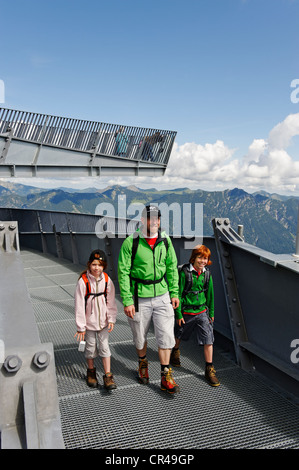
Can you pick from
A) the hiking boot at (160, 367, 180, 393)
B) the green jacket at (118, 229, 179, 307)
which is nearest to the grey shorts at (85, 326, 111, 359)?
the green jacket at (118, 229, 179, 307)

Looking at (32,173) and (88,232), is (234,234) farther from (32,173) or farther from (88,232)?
(32,173)

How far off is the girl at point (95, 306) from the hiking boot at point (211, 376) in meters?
1.01

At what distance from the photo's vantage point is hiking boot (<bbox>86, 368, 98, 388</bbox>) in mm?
4043

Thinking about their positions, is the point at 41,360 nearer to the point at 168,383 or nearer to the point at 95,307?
the point at 95,307

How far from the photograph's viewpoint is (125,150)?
70.9 feet

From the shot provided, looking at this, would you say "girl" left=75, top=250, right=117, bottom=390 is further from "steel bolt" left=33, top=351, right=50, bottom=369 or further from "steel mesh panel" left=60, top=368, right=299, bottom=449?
"steel bolt" left=33, top=351, right=50, bottom=369

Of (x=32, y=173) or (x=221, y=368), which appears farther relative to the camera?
(x=32, y=173)

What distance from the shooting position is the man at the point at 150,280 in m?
3.88

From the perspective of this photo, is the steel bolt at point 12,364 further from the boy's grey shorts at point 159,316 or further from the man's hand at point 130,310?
the boy's grey shorts at point 159,316

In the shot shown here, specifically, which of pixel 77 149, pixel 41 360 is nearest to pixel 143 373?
pixel 41 360

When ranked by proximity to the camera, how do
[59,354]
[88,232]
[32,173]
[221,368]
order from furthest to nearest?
[32,173] < [88,232] < [59,354] < [221,368]

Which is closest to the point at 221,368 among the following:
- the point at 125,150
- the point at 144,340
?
the point at 144,340

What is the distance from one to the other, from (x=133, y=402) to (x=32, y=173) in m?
16.8

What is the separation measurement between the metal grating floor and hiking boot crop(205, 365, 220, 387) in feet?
0.21
